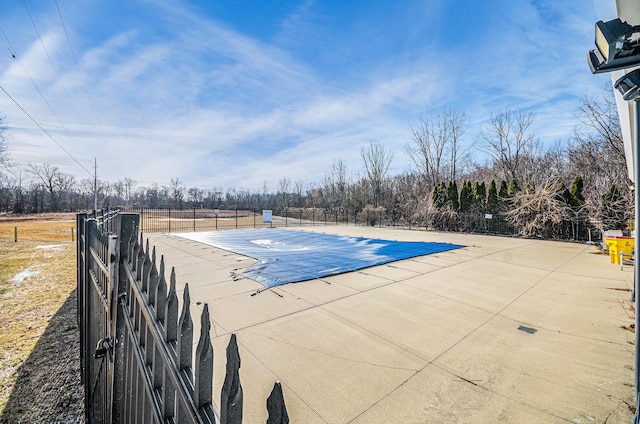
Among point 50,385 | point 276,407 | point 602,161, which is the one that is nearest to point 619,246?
point 276,407

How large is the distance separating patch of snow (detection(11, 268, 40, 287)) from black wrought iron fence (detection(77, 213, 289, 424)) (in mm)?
7391

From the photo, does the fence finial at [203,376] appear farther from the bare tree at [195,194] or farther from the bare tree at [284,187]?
the bare tree at [195,194]

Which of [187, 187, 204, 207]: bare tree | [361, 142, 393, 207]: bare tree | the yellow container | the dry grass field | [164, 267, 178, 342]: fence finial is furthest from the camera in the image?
[187, 187, 204, 207]: bare tree

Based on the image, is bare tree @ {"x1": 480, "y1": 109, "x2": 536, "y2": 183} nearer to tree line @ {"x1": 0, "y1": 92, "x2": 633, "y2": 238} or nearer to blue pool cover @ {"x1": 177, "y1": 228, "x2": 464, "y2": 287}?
tree line @ {"x1": 0, "y1": 92, "x2": 633, "y2": 238}

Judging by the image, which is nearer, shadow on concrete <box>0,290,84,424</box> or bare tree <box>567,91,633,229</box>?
shadow on concrete <box>0,290,84,424</box>

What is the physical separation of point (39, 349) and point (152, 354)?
4.67 meters

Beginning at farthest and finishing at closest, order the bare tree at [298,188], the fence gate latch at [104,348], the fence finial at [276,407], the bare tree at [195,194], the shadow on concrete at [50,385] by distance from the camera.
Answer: the bare tree at [195,194]
the bare tree at [298,188]
the shadow on concrete at [50,385]
the fence gate latch at [104,348]
the fence finial at [276,407]

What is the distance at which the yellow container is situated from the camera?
6.57 meters

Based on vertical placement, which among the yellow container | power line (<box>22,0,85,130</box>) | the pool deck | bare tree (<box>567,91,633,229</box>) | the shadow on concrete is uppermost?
power line (<box>22,0,85,130</box>)

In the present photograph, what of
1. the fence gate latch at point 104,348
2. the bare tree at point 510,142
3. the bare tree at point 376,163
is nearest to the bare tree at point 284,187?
the bare tree at point 376,163

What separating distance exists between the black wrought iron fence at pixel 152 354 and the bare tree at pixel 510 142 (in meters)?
24.1

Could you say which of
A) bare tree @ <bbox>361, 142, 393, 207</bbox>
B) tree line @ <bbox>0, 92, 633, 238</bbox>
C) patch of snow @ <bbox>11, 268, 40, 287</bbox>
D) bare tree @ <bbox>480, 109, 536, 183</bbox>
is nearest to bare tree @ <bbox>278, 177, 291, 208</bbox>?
tree line @ <bbox>0, 92, 633, 238</bbox>

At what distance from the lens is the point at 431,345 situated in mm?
2900

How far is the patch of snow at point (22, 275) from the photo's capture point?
6.66 metres
